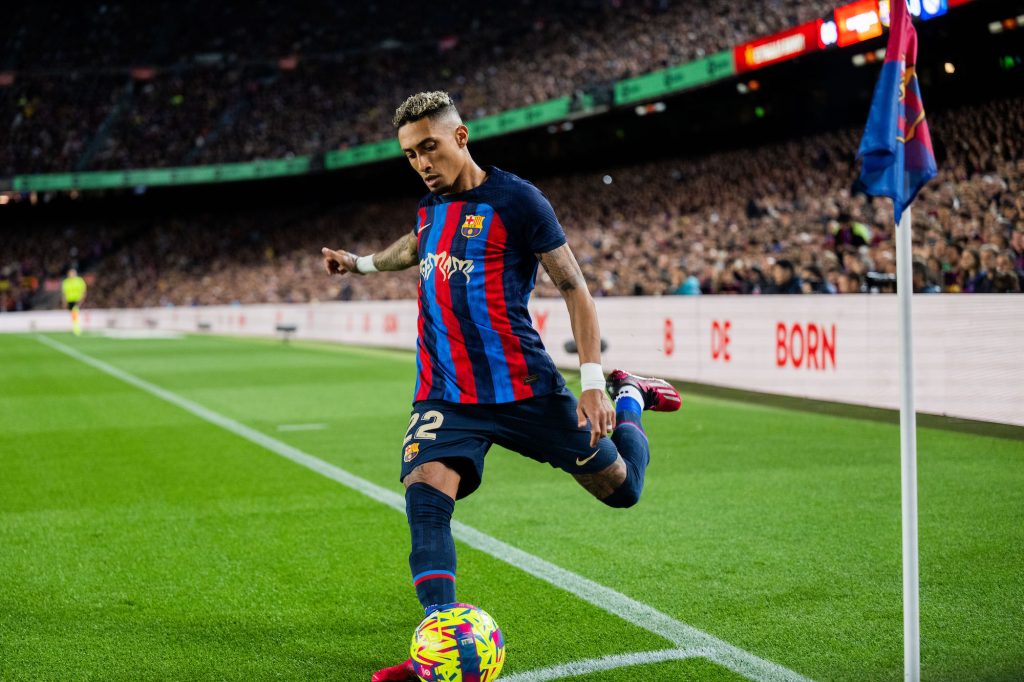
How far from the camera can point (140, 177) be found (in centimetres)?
4806

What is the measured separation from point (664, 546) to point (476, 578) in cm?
109

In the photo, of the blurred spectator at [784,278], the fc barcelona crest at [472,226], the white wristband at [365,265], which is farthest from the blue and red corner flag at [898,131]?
the blurred spectator at [784,278]

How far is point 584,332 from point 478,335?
1.21 ft

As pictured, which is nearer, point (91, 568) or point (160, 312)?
point (91, 568)

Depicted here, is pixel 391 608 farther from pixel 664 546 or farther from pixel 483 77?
pixel 483 77

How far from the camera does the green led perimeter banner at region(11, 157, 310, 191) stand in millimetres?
47250

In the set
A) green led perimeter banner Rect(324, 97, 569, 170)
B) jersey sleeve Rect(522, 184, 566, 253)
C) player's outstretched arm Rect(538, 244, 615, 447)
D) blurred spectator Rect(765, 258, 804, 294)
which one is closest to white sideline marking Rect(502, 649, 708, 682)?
player's outstretched arm Rect(538, 244, 615, 447)

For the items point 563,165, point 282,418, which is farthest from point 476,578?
point 563,165

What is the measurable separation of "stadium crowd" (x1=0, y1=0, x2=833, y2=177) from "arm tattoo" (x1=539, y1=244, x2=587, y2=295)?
36.1 meters

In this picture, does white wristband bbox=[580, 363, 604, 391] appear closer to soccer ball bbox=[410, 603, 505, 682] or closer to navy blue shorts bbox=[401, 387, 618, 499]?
navy blue shorts bbox=[401, 387, 618, 499]

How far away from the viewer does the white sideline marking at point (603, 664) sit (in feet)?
11.3

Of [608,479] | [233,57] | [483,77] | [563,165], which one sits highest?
[233,57]

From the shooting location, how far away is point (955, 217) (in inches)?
610

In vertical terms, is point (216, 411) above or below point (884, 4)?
below
